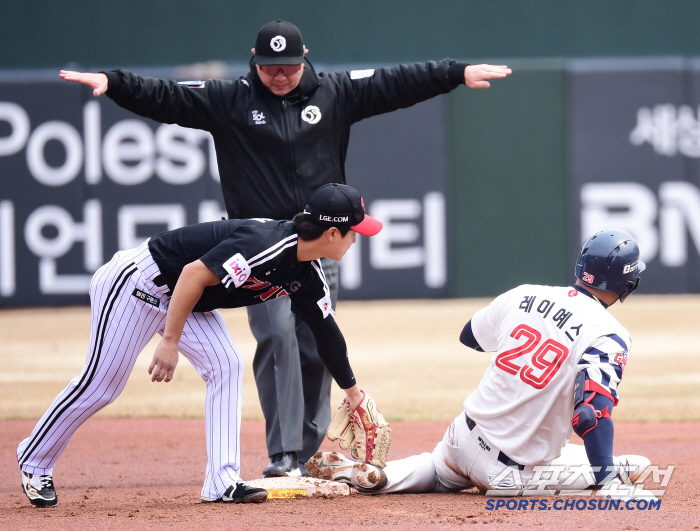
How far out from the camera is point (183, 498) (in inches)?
148

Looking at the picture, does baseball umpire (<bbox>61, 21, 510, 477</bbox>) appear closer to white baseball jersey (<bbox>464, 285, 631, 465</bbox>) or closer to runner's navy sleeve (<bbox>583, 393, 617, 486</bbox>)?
white baseball jersey (<bbox>464, 285, 631, 465</bbox>)

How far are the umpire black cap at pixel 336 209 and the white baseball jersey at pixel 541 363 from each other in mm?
601

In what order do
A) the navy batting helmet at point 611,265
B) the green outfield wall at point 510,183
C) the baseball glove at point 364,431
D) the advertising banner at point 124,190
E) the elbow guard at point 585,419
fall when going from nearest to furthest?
the elbow guard at point 585,419
the navy batting helmet at point 611,265
the baseball glove at point 364,431
the advertising banner at point 124,190
the green outfield wall at point 510,183

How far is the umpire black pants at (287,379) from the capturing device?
13.3 feet

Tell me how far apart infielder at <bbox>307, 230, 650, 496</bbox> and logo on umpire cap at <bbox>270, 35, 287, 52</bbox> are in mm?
1398

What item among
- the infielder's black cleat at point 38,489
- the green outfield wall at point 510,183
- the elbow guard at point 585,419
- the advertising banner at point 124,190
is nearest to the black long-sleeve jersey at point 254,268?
the infielder's black cleat at point 38,489

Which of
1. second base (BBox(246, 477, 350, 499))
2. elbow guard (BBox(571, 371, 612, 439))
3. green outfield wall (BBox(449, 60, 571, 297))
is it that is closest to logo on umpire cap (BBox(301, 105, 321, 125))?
second base (BBox(246, 477, 350, 499))

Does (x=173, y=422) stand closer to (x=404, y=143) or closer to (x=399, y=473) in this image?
(x=399, y=473)

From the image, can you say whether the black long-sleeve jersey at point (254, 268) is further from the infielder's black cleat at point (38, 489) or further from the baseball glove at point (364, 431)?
the infielder's black cleat at point (38, 489)

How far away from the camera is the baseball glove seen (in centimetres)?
376

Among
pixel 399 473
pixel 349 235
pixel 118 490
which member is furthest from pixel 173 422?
pixel 349 235

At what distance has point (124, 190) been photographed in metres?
9.82

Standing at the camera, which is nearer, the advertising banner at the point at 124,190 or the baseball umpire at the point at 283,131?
the baseball umpire at the point at 283,131

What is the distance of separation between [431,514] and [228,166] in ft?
5.85
